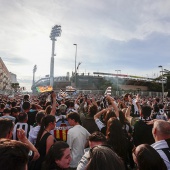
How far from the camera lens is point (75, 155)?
4.16m

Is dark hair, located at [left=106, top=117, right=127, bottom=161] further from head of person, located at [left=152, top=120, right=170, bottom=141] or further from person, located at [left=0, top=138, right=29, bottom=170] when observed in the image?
person, located at [left=0, top=138, right=29, bottom=170]

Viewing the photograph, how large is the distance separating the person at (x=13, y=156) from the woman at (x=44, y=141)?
7.26 ft

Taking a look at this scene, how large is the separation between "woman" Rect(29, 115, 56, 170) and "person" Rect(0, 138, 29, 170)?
7.26ft

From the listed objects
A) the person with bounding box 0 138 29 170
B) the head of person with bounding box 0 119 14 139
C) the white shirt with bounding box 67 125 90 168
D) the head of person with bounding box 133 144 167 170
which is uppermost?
the person with bounding box 0 138 29 170

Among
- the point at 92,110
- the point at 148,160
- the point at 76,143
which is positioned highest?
the point at 92,110

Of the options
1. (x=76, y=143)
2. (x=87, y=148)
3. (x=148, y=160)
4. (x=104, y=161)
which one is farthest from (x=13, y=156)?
(x=76, y=143)

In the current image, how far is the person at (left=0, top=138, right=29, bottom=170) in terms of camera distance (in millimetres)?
1336

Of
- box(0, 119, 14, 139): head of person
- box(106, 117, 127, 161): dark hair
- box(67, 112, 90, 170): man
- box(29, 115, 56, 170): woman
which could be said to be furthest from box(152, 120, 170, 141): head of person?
box(0, 119, 14, 139): head of person

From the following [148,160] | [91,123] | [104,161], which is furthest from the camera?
[91,123]

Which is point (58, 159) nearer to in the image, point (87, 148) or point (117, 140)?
point (87, 148)

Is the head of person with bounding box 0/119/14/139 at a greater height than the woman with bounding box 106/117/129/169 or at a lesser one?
greater

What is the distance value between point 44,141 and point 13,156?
244cm

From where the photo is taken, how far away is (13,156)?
1.37 meters

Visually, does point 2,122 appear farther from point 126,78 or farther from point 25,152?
point 126,78
